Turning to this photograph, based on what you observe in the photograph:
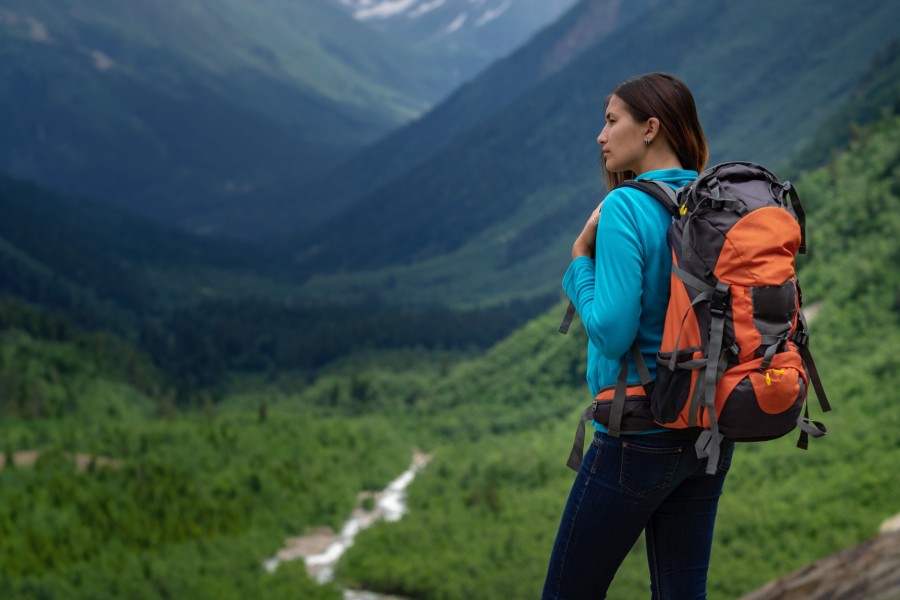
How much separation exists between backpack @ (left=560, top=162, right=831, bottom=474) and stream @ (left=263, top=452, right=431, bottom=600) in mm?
20708

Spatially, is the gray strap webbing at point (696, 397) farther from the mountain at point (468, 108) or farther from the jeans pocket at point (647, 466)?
the mountain at point (468, 108)

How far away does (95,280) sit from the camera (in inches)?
3743

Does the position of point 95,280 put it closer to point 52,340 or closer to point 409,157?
point 52,340

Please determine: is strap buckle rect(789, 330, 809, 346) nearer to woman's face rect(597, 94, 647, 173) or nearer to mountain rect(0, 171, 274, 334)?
woman's face rect(597, 94, 647, 173)

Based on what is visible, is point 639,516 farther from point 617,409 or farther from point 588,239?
point 588,239

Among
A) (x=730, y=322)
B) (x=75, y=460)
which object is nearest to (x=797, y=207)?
(x=730, y=322)

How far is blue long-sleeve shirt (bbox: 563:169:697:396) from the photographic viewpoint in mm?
3547

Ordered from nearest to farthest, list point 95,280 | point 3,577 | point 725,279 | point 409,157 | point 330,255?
1. point 725,279
2. point 3,577
3. point 95,280
4. point 330,255
5. point 409,157

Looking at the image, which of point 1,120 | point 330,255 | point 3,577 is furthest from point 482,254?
point 1,120

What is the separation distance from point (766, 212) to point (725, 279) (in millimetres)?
277

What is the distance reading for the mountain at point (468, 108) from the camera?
5340 inches

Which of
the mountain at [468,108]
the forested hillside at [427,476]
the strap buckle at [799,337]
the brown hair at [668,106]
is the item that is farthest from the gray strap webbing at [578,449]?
the mountain at [468,108]

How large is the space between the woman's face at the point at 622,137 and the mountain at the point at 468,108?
128 metres

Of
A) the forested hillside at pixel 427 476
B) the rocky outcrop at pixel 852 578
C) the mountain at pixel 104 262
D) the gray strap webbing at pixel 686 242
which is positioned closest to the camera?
the gray strap webbing at pixel 686 242
